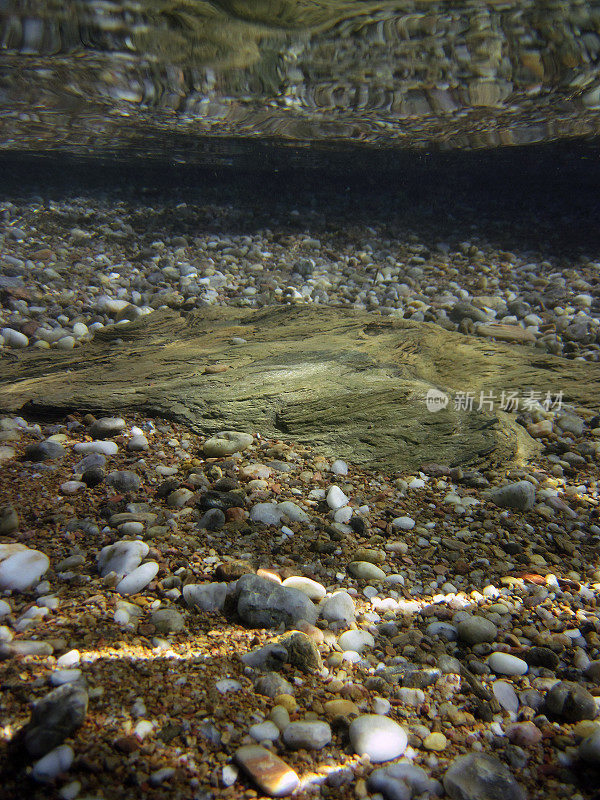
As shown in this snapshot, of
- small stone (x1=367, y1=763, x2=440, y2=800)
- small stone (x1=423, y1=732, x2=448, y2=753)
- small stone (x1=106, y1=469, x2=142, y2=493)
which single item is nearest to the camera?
small stone (x1=367, y1=763, x2=440, y2=800)

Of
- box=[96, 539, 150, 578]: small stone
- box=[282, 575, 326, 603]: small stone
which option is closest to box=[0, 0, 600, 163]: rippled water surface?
box=[96, 539, 150, 578]: small stone

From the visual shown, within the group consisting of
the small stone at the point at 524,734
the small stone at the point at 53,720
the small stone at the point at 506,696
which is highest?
the small stone at the point at 53,720

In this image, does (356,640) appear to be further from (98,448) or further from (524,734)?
(98,448)

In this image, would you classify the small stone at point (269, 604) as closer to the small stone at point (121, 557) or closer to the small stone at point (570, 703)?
the small stone at point (121, 557)

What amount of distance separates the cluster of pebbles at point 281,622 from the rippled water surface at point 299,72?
4486 mm

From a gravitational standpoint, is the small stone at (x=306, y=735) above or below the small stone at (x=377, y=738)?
above

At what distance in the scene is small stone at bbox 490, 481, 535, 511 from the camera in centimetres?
215

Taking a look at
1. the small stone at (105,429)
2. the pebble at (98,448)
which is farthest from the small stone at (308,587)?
the small stone at (105,429)

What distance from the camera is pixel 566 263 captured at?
18.5ft

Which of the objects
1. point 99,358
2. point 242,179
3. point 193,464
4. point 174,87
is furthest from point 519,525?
point 242,179

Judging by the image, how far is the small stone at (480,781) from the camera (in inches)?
40.1

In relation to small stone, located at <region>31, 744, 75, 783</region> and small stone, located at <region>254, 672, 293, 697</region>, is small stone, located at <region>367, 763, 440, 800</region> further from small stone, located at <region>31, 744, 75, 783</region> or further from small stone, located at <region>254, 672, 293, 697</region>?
small stone, located at <region>31, 744, 75, 783</region>

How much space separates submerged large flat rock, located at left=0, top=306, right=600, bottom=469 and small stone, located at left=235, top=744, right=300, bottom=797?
1.48m

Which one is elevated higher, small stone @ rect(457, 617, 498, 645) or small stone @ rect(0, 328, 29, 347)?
small stone @ rect(0, 328, 29, 347)
